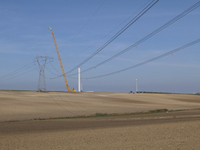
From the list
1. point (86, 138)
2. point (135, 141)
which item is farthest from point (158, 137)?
point (86, 138)

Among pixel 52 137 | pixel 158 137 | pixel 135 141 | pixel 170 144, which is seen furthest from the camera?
pixel 52 137

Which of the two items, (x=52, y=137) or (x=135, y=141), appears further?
(x=52, y=137)

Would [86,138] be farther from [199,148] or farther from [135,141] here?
[199,148]

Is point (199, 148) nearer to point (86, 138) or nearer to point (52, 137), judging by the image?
point (86, 138)

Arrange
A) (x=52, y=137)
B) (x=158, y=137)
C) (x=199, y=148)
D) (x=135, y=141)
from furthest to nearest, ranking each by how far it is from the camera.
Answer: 1. (x=52, y=137)
2. (x=158, y=137)
3. (x=135, y=141)
4. (x=199, y=148)

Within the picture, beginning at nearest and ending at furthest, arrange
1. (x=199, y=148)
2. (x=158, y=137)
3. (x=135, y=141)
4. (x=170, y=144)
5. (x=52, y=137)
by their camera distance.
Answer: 1. (x=199, y=148)
2. (x=170, y=144)
3. (x=135, y=141)
4. (x=158, y=137)
5. (x=52, y=137)

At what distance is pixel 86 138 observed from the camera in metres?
19.1

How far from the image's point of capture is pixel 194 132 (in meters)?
20.3

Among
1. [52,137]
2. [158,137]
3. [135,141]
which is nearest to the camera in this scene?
[135,141]

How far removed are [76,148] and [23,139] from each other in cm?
535

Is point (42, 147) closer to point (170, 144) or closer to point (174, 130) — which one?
point (170, 144)

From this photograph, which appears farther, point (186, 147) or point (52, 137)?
point (52, 137)

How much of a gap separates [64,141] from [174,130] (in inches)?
352

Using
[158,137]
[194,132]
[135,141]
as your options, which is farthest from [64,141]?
[194,132]
